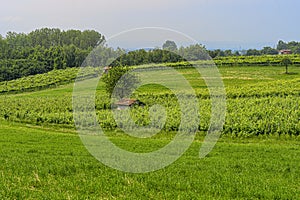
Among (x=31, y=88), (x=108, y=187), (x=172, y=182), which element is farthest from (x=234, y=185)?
(x=31, y=88)

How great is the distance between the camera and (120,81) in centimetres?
3900

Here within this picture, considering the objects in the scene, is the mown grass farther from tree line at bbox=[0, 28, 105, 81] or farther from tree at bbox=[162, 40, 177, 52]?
tree line at bbox=[0, 28, 105, 81]

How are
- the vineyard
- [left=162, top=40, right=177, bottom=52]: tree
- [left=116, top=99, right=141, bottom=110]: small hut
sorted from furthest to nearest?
[left=116, top=99, right=141, bottom=110]: small hut, the vineyard, [left=162, top=40, right=177, bottom=52]: tree

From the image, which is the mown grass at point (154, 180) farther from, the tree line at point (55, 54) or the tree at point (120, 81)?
the tree line at point (55, 54)

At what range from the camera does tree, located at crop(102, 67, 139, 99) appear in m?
37.8

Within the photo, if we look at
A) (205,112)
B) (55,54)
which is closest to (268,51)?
(55,54)

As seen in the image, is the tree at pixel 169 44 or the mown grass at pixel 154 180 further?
the tree at pixel 169 44

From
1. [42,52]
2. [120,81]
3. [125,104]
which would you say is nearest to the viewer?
[125,104]

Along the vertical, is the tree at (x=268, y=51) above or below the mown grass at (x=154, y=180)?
above

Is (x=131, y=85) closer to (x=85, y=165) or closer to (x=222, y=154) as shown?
(x=222, y=154)

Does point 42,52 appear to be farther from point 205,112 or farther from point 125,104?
point 205,112

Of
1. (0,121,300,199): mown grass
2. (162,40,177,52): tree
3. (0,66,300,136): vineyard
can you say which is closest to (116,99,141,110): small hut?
(0,66,300,136): vineyard

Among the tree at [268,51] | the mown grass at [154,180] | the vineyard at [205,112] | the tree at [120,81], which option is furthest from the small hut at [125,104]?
the tree at [268,51]

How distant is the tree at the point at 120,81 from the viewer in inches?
1489
